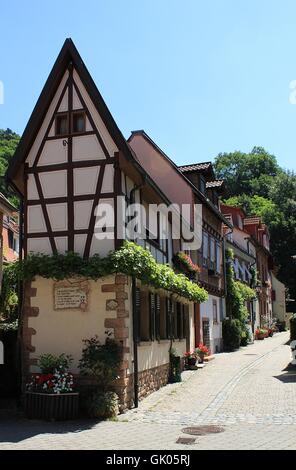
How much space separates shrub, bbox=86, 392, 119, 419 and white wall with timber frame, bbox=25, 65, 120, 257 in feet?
11.2

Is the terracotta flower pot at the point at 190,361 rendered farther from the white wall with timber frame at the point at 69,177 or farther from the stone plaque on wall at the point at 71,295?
the white wall with timber frame at the point at 69,177

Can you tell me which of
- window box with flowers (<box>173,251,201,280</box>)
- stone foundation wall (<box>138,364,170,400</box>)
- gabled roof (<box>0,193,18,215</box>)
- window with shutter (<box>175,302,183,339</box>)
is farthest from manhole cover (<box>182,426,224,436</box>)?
window box with flowers (<box>173,251,201,280</box>)

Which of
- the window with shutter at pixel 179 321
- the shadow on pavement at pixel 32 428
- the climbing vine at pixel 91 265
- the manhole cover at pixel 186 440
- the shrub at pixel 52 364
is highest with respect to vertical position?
the climbing vine at pixel 91 265

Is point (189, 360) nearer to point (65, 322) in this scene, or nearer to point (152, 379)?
point (152, 379)

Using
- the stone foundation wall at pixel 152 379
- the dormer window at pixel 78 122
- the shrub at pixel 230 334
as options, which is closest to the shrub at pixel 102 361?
the stone foundation wall at pixel 152 379

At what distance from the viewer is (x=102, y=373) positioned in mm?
12852

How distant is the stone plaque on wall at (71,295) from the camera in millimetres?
13758

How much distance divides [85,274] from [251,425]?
16.4 ft

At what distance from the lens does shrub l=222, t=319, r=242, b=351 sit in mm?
31047

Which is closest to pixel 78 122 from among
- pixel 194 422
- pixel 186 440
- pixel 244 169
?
pixel 194 422

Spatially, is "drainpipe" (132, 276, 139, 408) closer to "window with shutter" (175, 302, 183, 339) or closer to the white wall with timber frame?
the white wall with timber frame

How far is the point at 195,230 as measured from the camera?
24750mm
